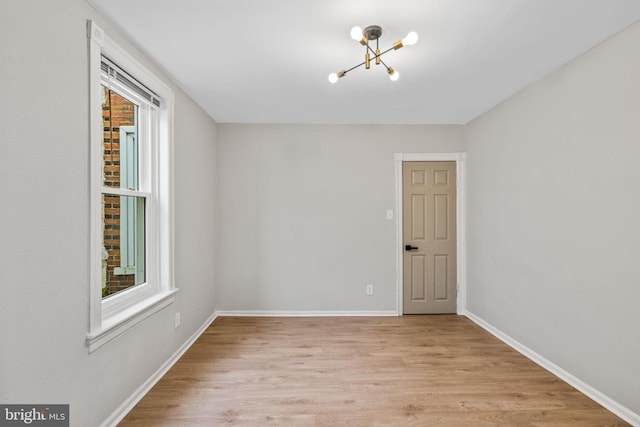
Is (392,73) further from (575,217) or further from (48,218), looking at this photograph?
(48,218)

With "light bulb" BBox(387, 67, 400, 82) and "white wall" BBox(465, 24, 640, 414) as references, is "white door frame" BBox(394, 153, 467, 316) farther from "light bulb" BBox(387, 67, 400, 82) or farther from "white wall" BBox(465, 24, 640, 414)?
"light bulb" BBox(387, 67, 400, 82)

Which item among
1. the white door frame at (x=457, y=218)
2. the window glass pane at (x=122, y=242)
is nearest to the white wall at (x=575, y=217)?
the white door frame at (x=457, y=218)

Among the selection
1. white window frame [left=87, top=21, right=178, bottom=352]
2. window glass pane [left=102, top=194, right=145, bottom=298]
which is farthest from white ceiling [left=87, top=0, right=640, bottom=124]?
window glass pane [left=102, top=194, right=145, bottom=298]

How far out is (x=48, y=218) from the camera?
1.44 metres

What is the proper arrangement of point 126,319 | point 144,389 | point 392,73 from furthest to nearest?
1. point 144,389
2. point 392,73
3. point 126,319

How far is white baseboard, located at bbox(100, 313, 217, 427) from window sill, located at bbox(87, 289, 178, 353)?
1.58 feet

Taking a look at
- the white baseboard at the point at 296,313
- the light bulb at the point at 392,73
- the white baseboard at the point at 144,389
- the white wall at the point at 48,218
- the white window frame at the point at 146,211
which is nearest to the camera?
the white wall at the point at 48,218

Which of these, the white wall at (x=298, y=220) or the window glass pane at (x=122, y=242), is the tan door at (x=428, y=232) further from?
the window glass pane at (x=122, y=242)

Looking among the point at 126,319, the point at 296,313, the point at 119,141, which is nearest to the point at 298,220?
the point at 296,313

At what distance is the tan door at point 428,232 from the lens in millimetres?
3977

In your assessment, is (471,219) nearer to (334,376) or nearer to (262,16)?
(334,376)

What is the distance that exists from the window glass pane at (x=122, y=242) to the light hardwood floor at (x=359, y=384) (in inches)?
33.2

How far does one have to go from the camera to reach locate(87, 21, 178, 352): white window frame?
5.63ft

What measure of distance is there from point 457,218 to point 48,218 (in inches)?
156
